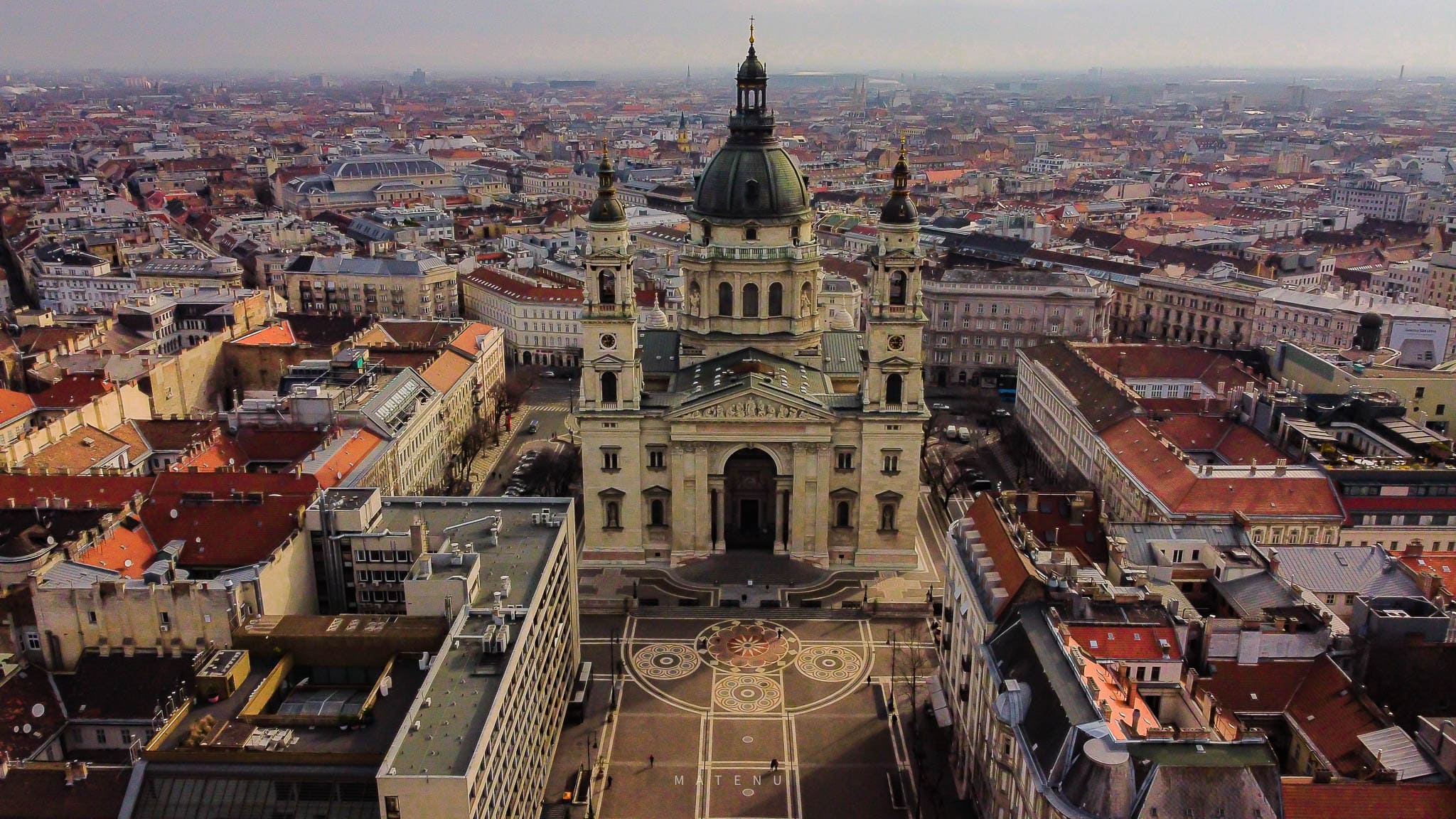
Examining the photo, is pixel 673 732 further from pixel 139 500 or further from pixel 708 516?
pixel 139 500

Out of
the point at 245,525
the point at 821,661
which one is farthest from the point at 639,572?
the point at 245,525

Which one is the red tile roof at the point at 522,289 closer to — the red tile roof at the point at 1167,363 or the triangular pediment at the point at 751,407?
the triangular pediment at the point at 751,407

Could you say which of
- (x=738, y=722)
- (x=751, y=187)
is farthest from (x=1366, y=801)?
(x=751, y=187)

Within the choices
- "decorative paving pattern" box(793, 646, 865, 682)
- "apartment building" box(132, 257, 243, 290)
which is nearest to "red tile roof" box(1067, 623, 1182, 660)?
"decorative paving pattern" box(793, 646, 865, 682)

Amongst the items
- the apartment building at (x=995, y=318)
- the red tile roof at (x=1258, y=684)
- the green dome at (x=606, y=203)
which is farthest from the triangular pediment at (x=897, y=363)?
the apartment building at (x=995, y=318)

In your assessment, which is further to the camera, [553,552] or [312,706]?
[553,552]

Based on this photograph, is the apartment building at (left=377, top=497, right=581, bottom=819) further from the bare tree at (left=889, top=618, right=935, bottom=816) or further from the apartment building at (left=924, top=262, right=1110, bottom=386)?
the apartment building at (left=924, top=262, right=1110, bottom=386)
